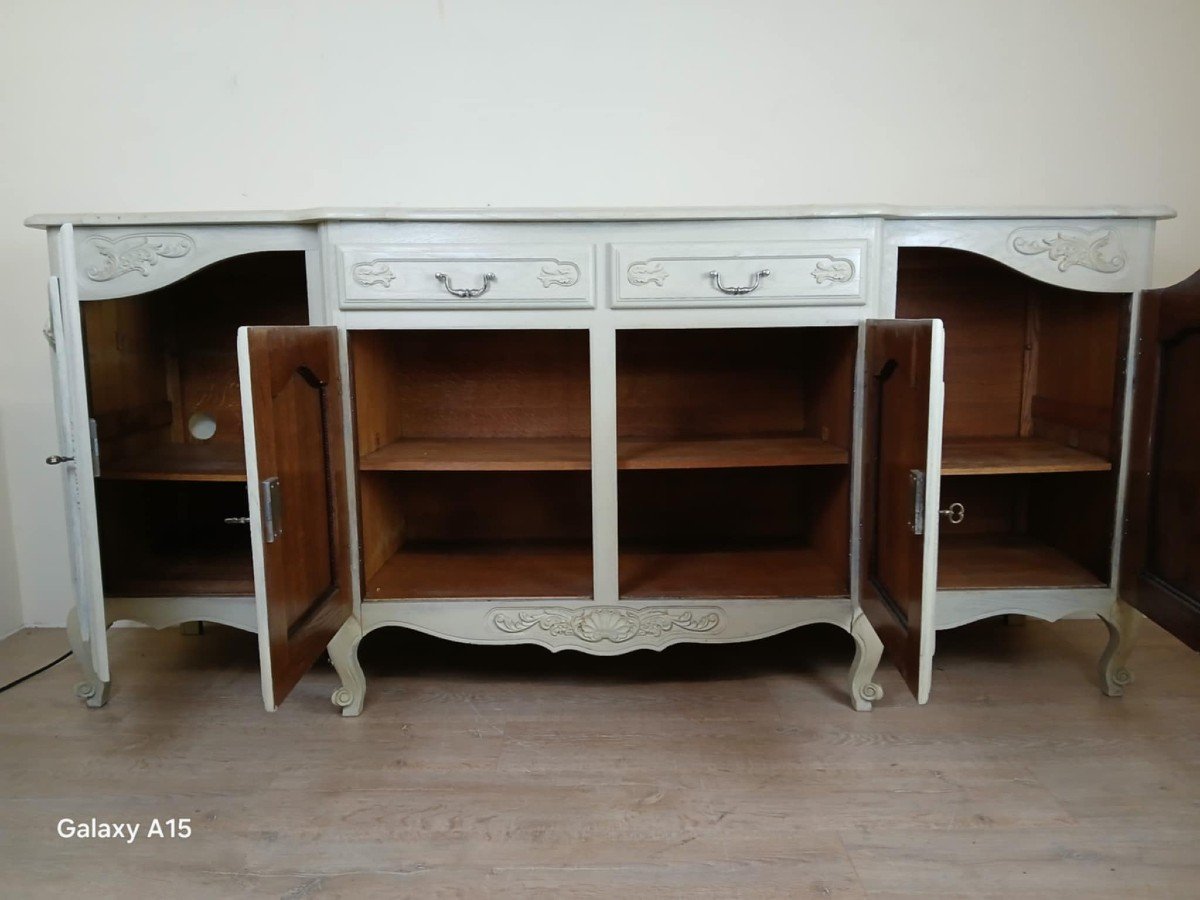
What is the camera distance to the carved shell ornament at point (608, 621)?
185 cm

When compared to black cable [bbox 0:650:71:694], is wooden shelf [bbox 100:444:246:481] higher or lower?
higher

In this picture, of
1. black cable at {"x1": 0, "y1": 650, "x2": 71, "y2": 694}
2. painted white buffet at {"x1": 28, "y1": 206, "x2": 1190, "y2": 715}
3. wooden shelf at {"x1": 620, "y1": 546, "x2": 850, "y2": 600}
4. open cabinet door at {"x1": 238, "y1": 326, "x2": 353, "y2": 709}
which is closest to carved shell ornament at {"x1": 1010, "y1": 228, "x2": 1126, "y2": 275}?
painted white buffet at {"x1": 28, "y1": 206, "x2": 1190, "y2": 715}

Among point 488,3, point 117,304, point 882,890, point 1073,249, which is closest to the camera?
point 882,890

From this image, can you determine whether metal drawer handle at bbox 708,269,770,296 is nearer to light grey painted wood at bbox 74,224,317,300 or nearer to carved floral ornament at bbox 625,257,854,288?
carved floral ornament at bbox 625,257,854,288

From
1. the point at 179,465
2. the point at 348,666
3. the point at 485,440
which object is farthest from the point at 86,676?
the point at 485,440

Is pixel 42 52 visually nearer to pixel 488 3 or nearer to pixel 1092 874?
pixel 488 3

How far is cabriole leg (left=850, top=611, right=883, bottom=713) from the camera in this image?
5.95ft

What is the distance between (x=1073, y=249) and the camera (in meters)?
1.78

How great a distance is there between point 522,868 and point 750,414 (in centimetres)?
147

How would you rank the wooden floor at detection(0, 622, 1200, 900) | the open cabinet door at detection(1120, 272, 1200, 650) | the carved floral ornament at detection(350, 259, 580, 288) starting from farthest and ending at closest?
the carved floral ornament at detection(350, 259, 580, 288) < the open cabinet door at detection(1120, 272, 1200, 650) < the wooden floor at detection(0, 622, 1200, 900)

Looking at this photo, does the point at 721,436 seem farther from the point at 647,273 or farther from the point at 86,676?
the point at 86,676

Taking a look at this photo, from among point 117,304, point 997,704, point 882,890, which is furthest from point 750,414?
point 117,304

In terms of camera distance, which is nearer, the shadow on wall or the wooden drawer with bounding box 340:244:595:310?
the wooden drawer with bounding box 340:244:595:310

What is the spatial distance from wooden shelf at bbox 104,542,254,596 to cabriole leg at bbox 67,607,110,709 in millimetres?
123
